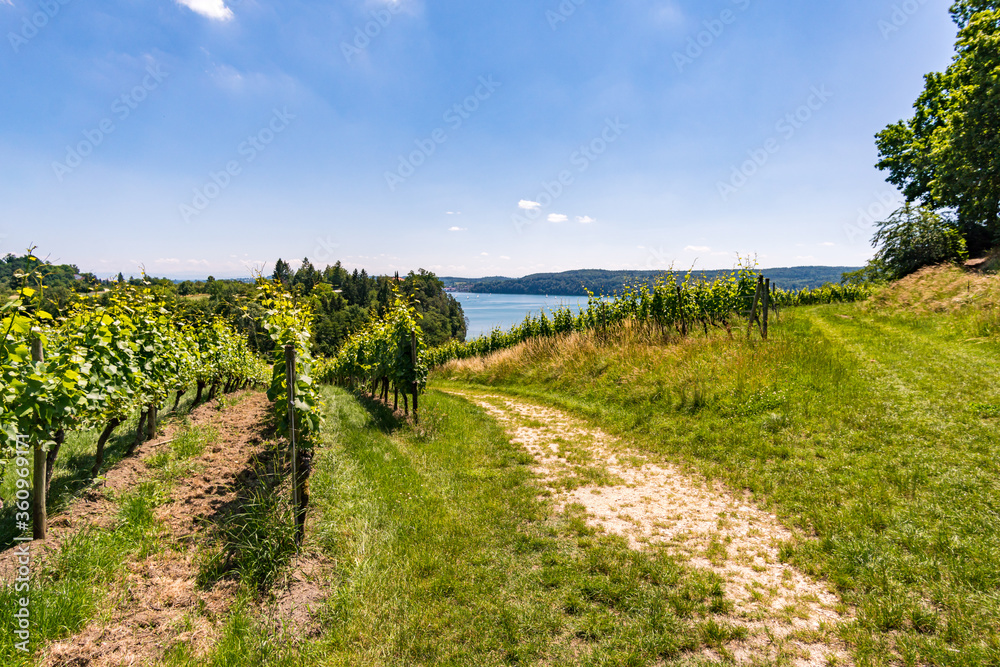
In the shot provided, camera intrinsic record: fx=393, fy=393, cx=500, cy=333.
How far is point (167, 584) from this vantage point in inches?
127

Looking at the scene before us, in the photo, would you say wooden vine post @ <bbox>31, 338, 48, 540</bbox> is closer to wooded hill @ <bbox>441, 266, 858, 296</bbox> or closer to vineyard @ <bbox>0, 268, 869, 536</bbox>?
vineyard @ <bbox>0, 268, 869, 536</bbox>

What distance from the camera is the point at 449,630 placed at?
294 centimetres

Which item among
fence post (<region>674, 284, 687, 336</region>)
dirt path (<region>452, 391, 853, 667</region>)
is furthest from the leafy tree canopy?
dirt path (<region>452, 391, 853, 667</region>)

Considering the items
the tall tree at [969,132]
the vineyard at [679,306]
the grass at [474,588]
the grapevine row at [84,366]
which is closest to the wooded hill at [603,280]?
Result: the vineyard at [679,306]

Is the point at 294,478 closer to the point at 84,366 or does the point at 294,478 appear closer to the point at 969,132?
the point at 84,366

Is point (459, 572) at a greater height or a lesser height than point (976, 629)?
lesser

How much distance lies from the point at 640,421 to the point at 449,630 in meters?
5.83

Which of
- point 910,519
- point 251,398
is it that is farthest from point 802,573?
point 251,398

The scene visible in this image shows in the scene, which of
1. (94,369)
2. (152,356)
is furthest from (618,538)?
(152,356)

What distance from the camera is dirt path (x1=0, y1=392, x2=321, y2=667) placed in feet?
8.54

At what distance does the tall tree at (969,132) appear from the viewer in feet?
44.3

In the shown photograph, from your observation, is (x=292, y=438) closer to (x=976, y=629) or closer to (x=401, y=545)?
(x=401, y=545)

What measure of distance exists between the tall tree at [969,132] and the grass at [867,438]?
5485 mm

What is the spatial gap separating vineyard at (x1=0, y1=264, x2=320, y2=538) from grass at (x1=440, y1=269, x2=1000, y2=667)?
214 inches
